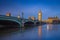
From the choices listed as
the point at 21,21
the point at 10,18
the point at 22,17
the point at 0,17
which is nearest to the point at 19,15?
the point at 22,17

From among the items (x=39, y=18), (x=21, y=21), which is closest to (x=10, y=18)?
(x=21, y=21)

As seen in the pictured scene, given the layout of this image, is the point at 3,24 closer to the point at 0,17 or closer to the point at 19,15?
the point at 19,15

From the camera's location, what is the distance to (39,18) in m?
11.7

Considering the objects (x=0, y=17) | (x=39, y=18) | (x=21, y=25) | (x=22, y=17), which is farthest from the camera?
(x=39, y=18)

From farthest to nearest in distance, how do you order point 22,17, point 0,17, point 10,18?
point 22,17, point 10,18, point 0,17

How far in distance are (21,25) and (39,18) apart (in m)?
4.25

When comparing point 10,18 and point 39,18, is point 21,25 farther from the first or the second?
point 39,18

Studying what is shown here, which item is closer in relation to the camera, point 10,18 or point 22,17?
point 10,18

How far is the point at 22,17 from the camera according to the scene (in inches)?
320

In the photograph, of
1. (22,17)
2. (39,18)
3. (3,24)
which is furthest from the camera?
(39,18)

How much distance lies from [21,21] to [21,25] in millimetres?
200

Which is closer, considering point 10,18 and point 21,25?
point 10,18

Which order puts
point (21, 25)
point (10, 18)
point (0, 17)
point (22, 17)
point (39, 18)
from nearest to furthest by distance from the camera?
point (0, 17)
point (10, 18)
point (21, 25)
point (22, 17)
point (39, 18)

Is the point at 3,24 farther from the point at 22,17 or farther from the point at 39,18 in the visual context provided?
the point at 39,18
